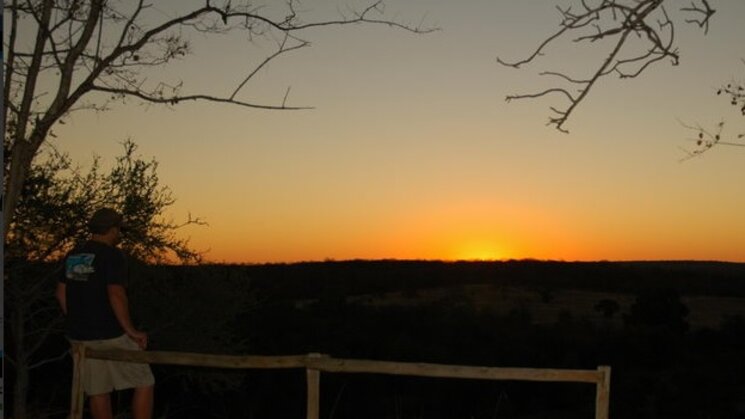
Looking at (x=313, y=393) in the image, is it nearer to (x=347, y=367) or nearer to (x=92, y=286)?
(x=347, y=367)

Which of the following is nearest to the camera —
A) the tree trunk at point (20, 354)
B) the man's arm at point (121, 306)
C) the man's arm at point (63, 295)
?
the man's arm at point (121, 306)

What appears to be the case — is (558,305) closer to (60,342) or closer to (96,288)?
(60,342)

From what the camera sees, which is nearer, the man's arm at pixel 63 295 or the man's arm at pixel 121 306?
the man's arm at pixel 121 306

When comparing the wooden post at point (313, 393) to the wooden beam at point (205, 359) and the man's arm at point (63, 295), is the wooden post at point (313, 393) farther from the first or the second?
the man's arm at point (63, 295)

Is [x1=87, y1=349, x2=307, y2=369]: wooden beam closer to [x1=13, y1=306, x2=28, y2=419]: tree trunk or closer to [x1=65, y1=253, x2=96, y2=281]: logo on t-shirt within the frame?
[x1=65, y1=253, x2=96, y2=281]: logo on t-shirt

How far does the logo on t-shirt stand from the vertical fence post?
0.53m

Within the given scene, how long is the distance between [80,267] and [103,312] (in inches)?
13.8

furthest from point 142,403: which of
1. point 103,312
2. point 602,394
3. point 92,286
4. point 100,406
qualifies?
point 602,394

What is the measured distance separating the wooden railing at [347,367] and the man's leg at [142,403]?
288mm

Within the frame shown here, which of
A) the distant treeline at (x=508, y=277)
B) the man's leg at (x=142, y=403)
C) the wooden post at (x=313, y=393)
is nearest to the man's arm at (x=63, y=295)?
the man's leg at (x=142, y=403)

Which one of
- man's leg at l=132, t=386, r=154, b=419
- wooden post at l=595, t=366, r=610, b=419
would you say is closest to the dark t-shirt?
man's leg at l=132, t=386, r=154, b=419

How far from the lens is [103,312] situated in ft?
A: 21.8

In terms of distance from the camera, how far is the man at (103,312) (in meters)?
6.52

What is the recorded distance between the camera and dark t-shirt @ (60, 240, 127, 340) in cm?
652
